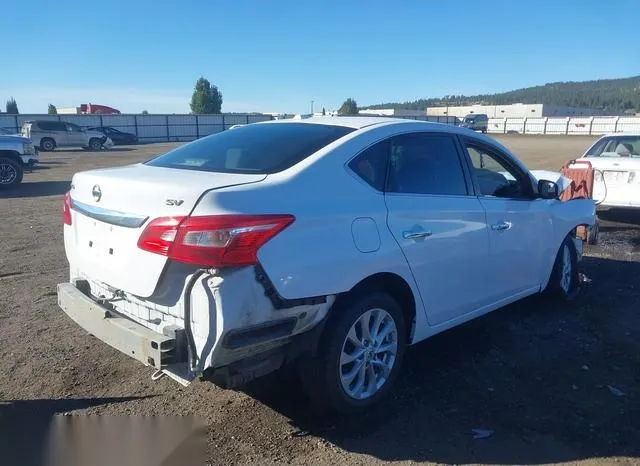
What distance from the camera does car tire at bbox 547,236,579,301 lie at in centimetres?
572

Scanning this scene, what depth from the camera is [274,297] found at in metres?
3.06

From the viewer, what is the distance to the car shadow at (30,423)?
3379mm

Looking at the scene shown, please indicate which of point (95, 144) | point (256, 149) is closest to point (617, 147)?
point (256, 149)

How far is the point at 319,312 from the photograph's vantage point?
331 centimetres

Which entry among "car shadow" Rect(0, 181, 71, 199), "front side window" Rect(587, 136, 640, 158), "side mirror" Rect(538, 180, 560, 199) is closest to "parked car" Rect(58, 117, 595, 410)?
"side mirror" Rect(538, 180, 560, 199)

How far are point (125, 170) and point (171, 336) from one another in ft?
4.37

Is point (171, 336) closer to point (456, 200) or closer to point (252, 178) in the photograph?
point (252, 178)

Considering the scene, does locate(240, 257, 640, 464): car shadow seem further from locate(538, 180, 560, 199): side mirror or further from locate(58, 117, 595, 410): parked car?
locate(538, 180, 560, 199): side mirror

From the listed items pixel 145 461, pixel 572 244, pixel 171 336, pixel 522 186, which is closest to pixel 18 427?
pixel 145 461

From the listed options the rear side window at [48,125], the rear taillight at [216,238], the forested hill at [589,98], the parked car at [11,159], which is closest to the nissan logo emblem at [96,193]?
the rear taillight at [216,238]

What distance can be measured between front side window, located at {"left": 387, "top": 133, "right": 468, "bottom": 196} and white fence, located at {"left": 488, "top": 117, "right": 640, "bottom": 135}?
211 feet

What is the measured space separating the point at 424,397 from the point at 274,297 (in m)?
1.52

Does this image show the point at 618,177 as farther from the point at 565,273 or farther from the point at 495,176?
the point at 495,176

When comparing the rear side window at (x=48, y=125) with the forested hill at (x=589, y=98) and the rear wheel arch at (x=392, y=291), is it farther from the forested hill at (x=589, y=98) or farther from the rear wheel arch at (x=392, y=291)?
the forested hill at (x=589, y=98)
